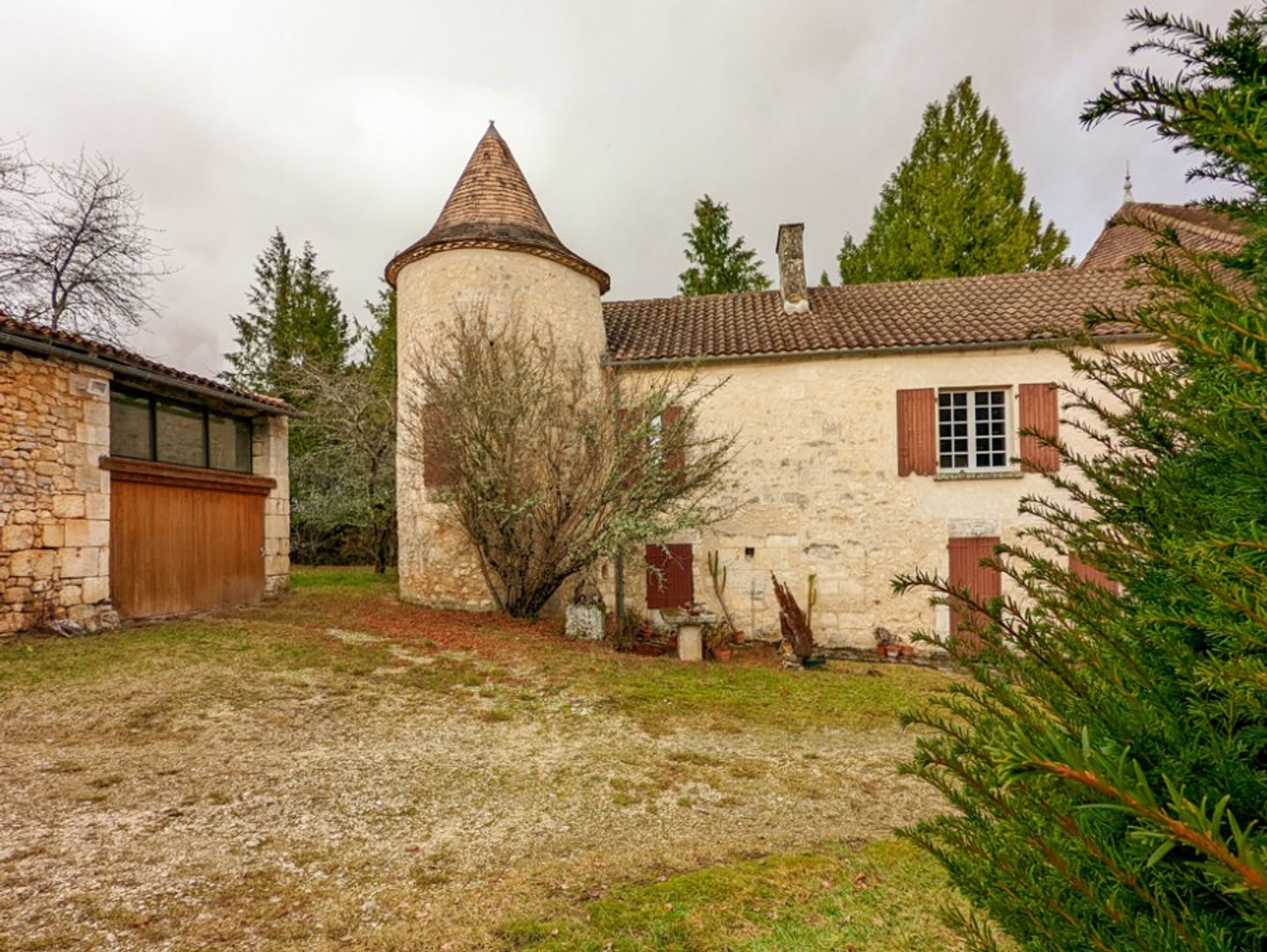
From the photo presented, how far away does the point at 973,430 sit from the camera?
10.6 meters

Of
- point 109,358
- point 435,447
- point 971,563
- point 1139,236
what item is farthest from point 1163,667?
point 1139,236

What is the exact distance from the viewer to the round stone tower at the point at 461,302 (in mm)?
10898

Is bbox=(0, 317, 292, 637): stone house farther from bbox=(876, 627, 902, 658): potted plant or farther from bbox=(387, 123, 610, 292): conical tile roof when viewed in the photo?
bbox=(876, 627, 902, 658): potted plant

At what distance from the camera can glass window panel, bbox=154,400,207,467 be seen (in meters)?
9.47

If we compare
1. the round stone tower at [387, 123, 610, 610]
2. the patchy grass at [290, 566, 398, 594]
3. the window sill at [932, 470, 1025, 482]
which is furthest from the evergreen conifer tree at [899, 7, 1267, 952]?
the patchy grass at [290, 566, 398, 594]

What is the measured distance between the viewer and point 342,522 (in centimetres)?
1725

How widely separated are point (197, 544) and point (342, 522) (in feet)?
25.0

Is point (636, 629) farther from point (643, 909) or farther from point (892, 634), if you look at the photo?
point (643, 909)

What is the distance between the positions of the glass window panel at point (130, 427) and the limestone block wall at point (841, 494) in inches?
302

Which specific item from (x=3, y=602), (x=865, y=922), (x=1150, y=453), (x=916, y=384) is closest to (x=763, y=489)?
(x=916, y=384)

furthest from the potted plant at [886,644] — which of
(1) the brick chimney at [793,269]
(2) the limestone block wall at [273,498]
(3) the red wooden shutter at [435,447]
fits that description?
(2) the limestone block wall at [273,498]

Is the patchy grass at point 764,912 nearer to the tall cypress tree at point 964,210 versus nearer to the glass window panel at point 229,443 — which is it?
the glass window panel at point 229,443

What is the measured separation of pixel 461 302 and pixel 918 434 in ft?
27.4

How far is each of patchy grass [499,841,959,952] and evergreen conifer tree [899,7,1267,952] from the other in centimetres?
169
